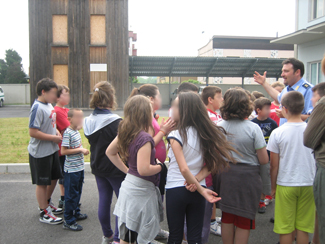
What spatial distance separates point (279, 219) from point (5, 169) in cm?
611

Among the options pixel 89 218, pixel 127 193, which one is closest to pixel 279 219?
pixel 127 193

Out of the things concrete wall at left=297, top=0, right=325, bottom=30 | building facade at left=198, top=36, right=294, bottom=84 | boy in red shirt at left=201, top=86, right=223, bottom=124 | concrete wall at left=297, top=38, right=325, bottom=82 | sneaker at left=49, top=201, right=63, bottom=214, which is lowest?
sneaker at left=49, top=201, right=63, bottom=214

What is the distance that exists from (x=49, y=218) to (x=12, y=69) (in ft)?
209

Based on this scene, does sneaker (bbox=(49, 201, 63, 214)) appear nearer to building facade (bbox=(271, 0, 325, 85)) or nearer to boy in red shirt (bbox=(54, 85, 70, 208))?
boy in red shirt (bbox=(54, 85, 70, 208))

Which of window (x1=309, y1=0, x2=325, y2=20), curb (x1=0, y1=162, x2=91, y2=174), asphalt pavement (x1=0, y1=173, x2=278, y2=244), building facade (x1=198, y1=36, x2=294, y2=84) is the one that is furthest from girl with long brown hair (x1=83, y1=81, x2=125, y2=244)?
building facade (x1=198, y1=36, x2=294, y2=84)

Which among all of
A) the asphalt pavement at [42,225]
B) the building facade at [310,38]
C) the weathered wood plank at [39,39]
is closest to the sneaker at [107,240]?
→ the asphalt pavement at [42,225]

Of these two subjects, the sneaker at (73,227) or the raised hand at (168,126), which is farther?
the sneaker at (73,227)

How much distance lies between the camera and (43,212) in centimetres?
398

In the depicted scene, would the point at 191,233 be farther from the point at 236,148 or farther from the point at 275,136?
the point at 275,136

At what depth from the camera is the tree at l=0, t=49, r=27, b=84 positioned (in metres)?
56.6

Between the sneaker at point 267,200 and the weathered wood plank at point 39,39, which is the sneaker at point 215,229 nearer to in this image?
the sneaker at point 267,200

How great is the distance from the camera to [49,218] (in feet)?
12.9

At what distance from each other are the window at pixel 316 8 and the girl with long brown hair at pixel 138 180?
15.7m

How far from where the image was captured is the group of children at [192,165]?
2.52m
